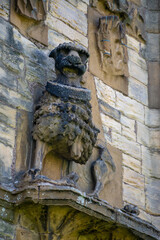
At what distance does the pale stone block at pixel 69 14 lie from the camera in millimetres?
7492

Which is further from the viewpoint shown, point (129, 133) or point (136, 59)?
point (136, 59)

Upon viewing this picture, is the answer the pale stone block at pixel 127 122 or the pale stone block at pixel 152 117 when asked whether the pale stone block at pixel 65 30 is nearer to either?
the pale stone block at pixel 127 122

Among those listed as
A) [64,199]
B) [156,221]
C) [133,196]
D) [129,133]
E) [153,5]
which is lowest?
[64,199]

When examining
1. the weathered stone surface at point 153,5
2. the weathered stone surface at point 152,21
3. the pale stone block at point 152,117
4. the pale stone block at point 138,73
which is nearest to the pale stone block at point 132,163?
the pale stone block at point 152,117

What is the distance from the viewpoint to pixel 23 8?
7031mm

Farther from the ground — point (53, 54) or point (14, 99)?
point (53, 54)

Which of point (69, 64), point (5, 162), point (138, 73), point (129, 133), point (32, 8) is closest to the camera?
point (5, 162)

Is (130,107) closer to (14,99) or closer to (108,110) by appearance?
(108,110)

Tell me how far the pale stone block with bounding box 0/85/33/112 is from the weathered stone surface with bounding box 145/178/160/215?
62.3 inches

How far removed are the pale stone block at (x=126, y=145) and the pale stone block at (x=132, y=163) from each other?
43mm

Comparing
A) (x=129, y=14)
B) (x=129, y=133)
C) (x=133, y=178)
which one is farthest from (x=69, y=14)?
(x=133, y=178)

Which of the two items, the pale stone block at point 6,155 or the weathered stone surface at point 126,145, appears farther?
the weathered stone surface at point 126,145

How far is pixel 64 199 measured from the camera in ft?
19.5

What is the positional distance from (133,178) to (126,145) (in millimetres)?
338
